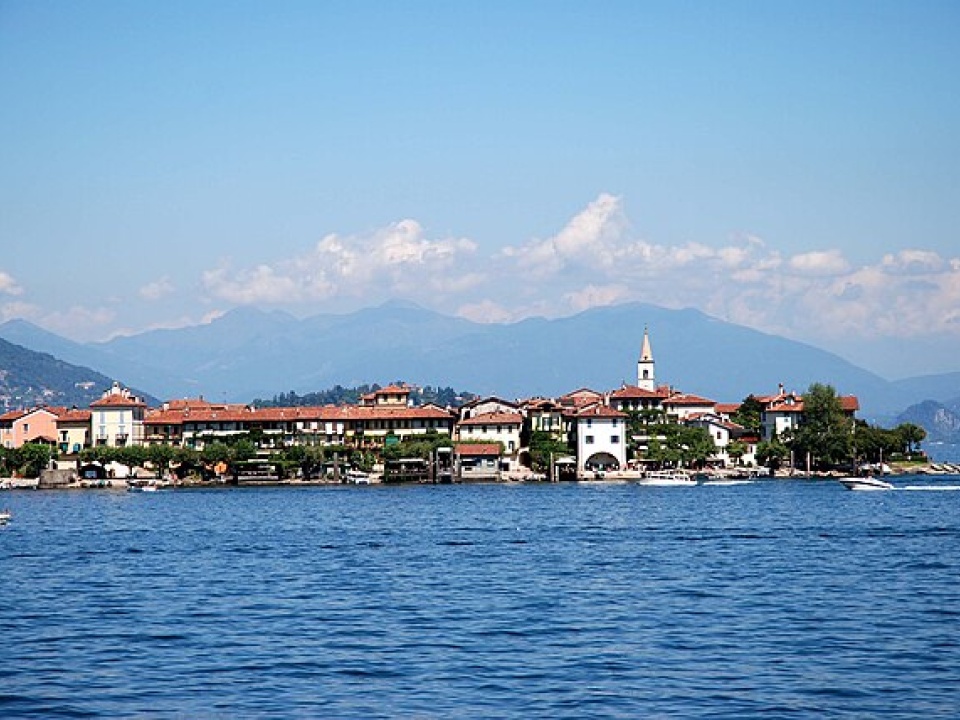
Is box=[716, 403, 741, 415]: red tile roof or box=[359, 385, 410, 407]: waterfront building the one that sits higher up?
box=[359, 385, 410, 407]: waterfront building

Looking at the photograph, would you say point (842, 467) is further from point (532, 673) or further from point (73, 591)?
point (532, 673)

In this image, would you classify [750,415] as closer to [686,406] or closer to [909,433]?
[686,406]

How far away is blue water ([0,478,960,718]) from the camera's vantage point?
68.4ft

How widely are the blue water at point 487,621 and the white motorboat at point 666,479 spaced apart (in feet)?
135

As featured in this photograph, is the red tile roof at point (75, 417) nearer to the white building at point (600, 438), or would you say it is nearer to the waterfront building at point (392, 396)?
the waterfront building at point (392, 396)

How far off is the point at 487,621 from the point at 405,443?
79.2m

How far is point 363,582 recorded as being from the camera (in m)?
34.8

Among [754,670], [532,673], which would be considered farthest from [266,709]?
[754,670]

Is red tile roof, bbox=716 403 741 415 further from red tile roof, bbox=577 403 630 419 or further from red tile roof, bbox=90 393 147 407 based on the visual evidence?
red tile roof, bbox=90 393 147 407

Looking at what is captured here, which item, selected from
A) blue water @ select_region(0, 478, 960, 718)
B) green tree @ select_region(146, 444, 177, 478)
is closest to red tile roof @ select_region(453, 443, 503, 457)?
green tree @ select_region(146, 444, 177, 478)

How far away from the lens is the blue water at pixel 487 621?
821 inches

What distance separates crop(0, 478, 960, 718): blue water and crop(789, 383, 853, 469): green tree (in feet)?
169

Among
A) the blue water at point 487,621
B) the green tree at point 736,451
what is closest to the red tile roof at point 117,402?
the green tree at point 736,451

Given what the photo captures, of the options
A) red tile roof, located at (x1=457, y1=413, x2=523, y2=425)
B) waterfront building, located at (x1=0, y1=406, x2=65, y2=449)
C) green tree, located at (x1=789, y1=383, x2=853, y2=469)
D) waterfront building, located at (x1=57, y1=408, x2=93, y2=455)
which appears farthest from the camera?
waterfront building, located at (x1=0, y1=406, x2=65, y2=449)
